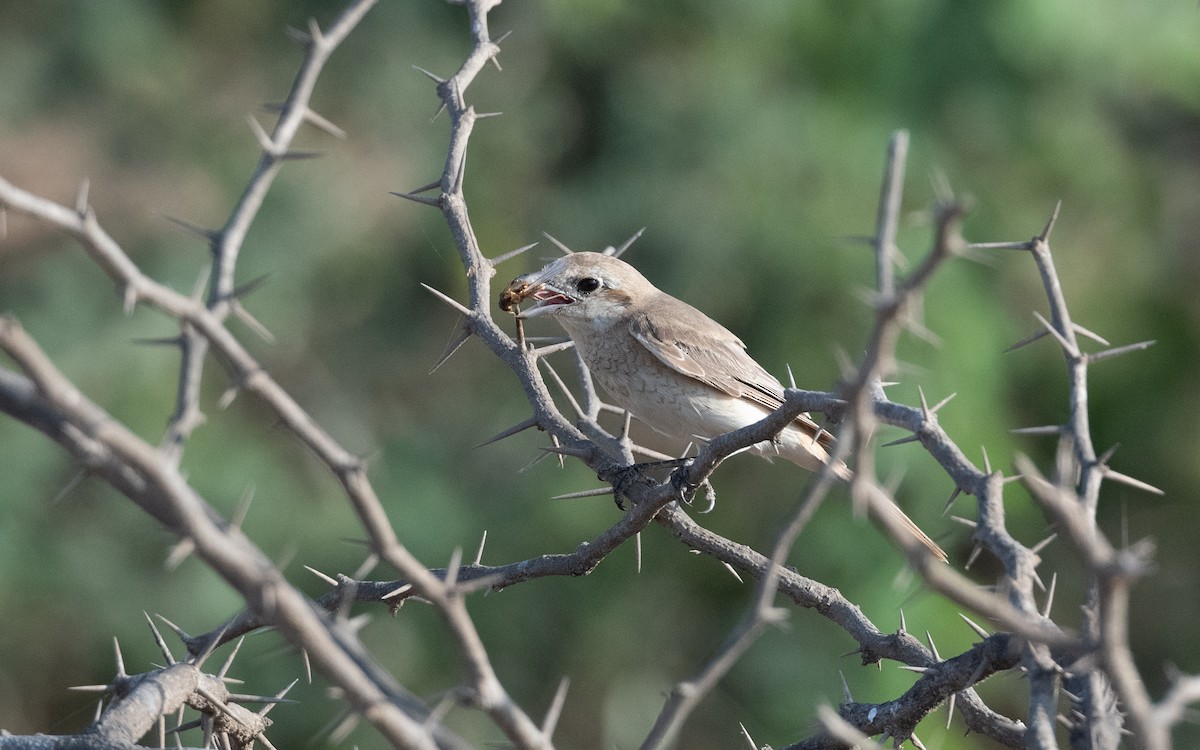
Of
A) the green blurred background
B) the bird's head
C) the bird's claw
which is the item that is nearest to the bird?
the bird's head

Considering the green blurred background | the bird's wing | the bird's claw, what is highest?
the bird's claw

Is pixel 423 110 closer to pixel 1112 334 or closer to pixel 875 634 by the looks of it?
pixel 1112 334

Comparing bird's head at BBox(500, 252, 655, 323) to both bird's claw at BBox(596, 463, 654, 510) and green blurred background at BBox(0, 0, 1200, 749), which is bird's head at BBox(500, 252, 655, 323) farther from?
green blurred background at BBox(0, 0, 1200, 749)

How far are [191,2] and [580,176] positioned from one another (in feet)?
10.4

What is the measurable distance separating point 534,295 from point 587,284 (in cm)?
20

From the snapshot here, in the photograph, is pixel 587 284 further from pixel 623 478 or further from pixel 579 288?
pixel 623 478

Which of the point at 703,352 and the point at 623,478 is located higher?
the point at 623,478

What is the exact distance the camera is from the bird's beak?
411 cm

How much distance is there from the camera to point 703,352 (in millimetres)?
4391

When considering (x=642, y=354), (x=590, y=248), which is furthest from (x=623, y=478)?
A: (x=590, y=248)

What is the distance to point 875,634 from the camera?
2.79 m

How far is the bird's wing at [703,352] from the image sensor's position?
429 cm

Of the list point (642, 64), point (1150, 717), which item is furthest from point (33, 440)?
point (1150, 717)

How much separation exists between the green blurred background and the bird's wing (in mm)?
2109
